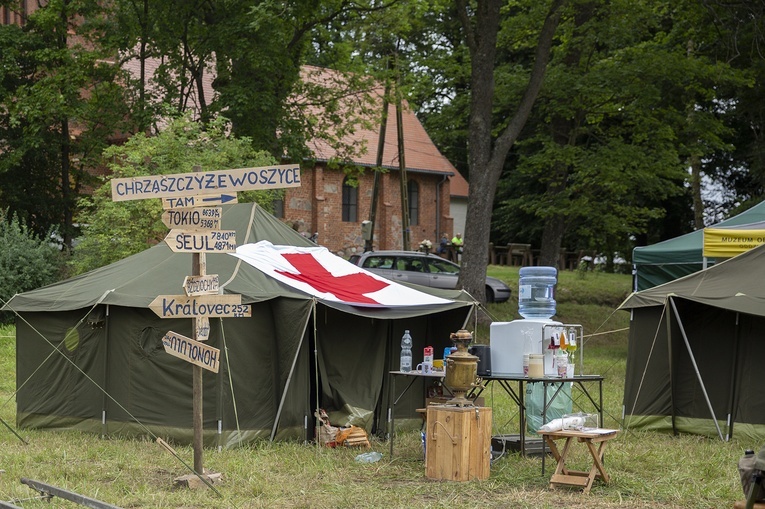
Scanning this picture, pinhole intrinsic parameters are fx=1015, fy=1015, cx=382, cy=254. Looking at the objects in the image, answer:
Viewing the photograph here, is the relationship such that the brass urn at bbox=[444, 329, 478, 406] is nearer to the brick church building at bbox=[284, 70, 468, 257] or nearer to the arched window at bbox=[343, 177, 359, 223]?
the brick church building at bbox=[284, 70, 468, 257]

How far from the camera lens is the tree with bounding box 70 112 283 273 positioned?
18.2 meters

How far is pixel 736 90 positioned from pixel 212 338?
19690 millimetres

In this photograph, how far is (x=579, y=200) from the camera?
962 inches

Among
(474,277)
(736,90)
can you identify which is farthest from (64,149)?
(736,90)

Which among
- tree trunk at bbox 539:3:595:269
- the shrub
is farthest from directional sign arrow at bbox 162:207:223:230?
tree trunk at bbox 539:3:595:269

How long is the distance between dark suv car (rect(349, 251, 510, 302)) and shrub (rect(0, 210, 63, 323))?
6.83 m

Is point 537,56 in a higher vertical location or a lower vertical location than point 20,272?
higher

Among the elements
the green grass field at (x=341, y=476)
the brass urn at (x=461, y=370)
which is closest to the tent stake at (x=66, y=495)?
the green grass field at (x=341, y=476)

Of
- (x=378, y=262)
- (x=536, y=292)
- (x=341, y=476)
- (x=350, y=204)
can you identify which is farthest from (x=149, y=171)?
(x=350, y=204)

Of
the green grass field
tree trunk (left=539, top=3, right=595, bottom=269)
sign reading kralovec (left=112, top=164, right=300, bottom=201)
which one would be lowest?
the green grass field

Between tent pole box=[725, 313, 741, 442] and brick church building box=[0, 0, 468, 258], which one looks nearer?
tent pole box=[725, 313, 741, 442]

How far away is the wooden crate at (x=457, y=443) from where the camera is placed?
8.34 m

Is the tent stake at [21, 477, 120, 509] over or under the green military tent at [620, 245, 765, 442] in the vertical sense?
under

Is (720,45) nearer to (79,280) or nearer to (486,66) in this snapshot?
(486,66)
